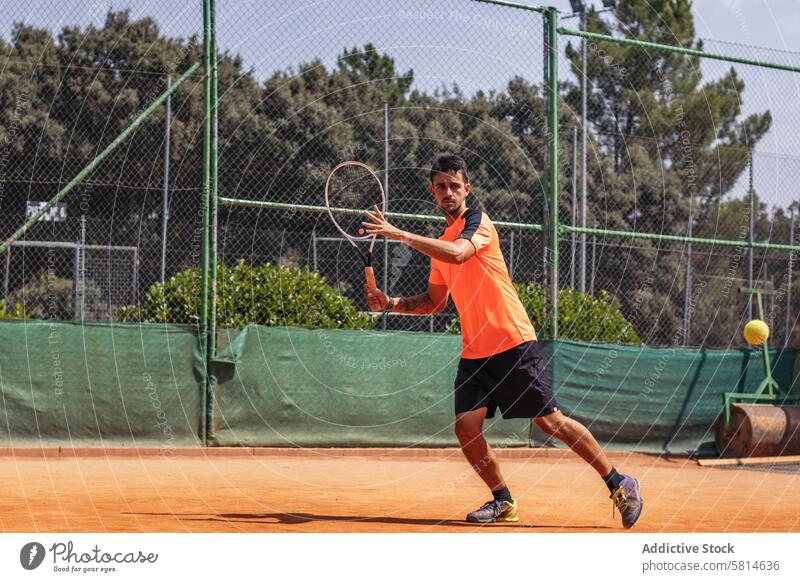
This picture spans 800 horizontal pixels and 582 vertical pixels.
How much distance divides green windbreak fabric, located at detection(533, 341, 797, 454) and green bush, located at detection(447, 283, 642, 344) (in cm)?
63

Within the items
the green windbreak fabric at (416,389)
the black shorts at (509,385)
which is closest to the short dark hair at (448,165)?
the black shorts at (509,385)

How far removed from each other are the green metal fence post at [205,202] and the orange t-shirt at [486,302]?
4.78 metres

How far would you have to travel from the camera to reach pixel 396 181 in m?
19.9

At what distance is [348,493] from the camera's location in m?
8.91

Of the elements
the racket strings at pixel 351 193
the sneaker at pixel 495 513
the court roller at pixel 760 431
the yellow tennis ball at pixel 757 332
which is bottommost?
the court roller at pixel 760 431

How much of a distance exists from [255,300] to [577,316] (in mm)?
3757

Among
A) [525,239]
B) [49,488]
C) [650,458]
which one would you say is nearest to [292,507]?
[49,488]

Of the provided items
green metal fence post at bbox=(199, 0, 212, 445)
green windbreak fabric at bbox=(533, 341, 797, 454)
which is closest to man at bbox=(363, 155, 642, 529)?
green metal fence post at bbox=(199, 0, 212, 445)

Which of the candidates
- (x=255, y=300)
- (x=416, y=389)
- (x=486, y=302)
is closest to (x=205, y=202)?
(x=255, y=300)

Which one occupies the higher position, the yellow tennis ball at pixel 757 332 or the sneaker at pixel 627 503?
the yellow tennis ball at pixel 757 332

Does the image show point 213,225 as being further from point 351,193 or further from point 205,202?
point 351,193

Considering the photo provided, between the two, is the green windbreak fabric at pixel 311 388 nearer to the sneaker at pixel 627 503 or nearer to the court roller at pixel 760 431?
the court roller at pixel 760 431

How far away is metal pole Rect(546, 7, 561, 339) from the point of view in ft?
41.7

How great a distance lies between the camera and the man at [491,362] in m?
7.01
